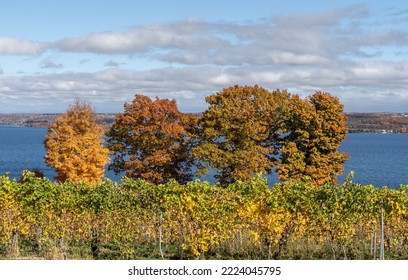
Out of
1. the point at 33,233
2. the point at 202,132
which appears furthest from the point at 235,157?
the point at 33,233

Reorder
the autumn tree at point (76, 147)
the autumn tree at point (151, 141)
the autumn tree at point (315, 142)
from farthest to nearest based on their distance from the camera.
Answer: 1. the autumn tree at point (151, 141)
2. the autumn tree at point (315, 142)
3. the autumn tree at point (76, 147)

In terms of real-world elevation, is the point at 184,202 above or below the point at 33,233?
above

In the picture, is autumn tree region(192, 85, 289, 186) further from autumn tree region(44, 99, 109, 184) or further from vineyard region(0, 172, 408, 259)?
vineyard region(0, 172, 408, 259)

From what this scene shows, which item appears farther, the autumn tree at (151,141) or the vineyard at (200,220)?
the autumn tree at (151,141)

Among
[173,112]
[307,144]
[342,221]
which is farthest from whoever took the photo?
[173,112]

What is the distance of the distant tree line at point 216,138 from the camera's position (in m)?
39.4

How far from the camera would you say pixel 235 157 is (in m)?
40.9

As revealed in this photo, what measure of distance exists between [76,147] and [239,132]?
502 inches

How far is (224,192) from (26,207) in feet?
19.4

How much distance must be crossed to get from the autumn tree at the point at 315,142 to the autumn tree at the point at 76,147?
1358 cm

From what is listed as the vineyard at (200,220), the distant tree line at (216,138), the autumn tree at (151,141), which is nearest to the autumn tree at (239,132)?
the distant tree line at (216,138)

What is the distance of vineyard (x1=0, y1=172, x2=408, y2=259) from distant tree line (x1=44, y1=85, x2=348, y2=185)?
22.2 metres

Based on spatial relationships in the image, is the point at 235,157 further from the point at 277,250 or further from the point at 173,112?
the point at 277,250

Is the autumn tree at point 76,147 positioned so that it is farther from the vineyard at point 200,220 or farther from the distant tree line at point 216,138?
the vineyard at point 200,220
